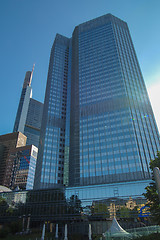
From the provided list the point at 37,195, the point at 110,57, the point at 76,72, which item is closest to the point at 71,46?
the point at 76,72

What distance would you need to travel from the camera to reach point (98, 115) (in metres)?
98.1

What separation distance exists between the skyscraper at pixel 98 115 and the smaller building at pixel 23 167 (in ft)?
261

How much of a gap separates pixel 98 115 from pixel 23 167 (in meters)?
115

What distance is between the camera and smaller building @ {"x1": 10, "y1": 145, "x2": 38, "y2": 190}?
560ft

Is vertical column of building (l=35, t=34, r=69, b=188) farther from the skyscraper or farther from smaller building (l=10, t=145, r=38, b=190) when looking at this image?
smaller building (l=10, t=145, r=38, b=190)

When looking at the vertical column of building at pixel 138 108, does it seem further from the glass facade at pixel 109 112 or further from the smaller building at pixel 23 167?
the smaller building at pixel 23 167

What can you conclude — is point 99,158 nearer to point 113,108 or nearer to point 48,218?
point 113,108

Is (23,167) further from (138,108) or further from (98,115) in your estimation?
(138,108)

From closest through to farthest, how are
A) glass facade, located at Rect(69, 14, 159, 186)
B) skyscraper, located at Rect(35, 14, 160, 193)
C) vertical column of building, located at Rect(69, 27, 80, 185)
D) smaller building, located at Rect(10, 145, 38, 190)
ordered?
glass facade, located at Rect(69, 14, 159, 186) → skyscraper, located at Rect(35, 14, 160, 193) → vertical column of building, located at Rect(69, 27, 80, 185) → smaller building, located at Rect(10, 145, 38, 190)

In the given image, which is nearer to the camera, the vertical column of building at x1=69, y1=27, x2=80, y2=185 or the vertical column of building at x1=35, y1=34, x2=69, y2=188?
the vertical column of building at x1=69, y1=27, x2=80, y2=185

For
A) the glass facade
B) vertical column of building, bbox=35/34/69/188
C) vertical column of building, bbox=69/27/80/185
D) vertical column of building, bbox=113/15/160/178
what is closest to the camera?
vertical column of building, bbox=113/15/160/178

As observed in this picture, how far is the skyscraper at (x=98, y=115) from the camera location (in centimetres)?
8162

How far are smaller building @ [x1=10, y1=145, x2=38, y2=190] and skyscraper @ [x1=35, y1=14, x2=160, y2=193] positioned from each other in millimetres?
79435

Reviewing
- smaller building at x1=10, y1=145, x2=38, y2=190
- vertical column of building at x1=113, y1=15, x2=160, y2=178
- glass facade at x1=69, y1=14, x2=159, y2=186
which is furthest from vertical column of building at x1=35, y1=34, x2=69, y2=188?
smaller building at x1=10, y1=145, x2=38, y2=190
